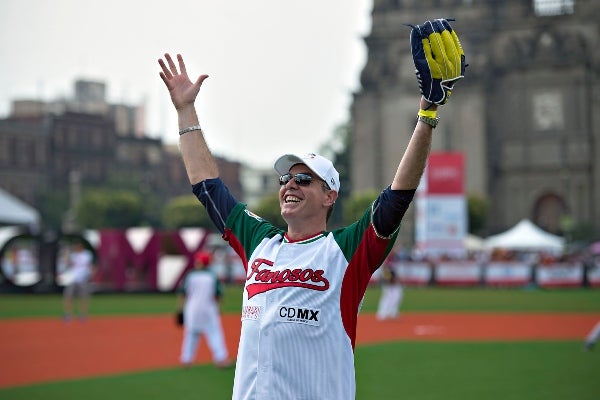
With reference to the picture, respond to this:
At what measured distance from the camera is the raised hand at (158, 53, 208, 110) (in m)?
5.28

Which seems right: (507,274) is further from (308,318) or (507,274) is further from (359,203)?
(308,318)

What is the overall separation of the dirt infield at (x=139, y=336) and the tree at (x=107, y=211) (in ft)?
178

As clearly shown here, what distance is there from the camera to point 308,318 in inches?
179

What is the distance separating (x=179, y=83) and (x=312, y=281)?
1488mm

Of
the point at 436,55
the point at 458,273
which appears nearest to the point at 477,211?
the point at 458,273

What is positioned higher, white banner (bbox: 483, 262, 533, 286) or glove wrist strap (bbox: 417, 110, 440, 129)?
glove wrist strap (bbox: 417, 110, 440, 129)

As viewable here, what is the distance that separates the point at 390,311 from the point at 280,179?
72.2 feet

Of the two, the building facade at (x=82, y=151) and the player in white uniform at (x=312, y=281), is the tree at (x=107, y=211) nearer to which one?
the building facade at (x=82, y=151)

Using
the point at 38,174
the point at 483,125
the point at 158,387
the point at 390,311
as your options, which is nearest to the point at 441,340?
the point at 390,311

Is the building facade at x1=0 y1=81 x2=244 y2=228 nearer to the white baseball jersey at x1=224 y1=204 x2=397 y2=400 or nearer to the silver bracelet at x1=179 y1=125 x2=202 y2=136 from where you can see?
the silver bracelet at x1=179 y1=125 x2=202 y2=136

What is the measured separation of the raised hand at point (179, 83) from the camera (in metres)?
5.28

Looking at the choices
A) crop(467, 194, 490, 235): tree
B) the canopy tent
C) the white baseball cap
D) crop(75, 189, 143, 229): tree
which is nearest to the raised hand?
the white baseball cap

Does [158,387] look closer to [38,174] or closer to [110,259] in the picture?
[110,259]

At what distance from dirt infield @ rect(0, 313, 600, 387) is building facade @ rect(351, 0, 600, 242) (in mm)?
43787
